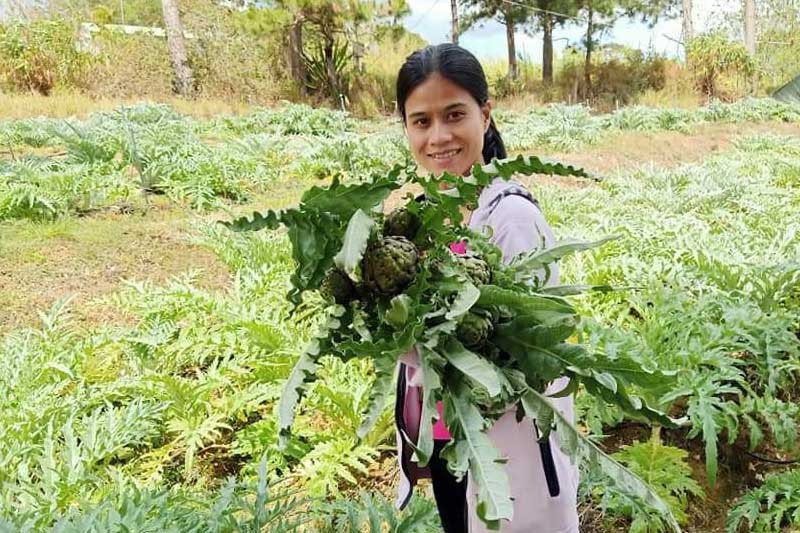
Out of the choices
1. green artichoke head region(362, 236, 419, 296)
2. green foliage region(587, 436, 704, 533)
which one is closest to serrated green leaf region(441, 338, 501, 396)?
green artichoke head region(362, 236, 419, 296)

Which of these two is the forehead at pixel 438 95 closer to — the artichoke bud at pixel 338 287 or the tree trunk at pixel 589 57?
the artichoke bud at pixel 338 287

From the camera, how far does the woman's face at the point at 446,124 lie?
1.52m

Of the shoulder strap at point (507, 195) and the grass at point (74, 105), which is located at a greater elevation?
the grass at point (74, 105)

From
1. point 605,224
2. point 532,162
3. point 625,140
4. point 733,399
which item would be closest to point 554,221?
point 605,224

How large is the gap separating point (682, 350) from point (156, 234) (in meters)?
4.37

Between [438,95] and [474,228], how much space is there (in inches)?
18.0

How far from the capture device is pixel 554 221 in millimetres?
4883

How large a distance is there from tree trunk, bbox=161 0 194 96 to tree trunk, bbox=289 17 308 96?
2.73 meters

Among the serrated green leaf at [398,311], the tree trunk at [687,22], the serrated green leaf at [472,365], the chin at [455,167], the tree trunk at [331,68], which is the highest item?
the tree trunk at [687,22]

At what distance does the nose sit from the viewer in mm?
1518

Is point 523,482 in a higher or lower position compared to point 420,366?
lower

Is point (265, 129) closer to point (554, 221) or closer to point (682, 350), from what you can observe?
point (554, 221)

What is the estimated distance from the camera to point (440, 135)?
1519mm

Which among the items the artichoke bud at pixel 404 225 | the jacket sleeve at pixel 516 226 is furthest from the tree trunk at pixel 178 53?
the artichoke bud at pixel 404 225
